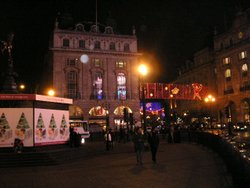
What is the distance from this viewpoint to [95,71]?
5966 cm

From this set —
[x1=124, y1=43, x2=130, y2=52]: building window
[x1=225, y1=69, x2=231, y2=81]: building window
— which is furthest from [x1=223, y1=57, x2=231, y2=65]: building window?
[x1=124, y1=43, x2=130, y2=52]: building window

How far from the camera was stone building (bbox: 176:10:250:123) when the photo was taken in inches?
2271

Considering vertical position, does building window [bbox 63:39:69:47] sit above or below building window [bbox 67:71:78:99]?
above

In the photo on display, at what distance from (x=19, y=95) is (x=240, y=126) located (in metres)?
35.1

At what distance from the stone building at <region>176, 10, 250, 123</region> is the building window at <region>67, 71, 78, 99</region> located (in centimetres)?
2754

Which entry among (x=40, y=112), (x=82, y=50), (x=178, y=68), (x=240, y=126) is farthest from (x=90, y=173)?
(x=178, y=68)

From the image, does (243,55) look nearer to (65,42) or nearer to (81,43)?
(81,43)

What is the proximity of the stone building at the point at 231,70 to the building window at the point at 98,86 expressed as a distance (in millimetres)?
23258

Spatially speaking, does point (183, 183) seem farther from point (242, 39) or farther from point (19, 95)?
point (242, 39)

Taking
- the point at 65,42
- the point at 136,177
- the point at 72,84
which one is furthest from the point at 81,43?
the point at 136,177

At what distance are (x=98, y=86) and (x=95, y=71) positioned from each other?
10.1 feet

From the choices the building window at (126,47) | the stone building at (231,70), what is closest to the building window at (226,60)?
the stone building at (231,70)

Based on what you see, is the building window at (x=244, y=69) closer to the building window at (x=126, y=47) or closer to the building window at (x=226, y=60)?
the building window at (x=226, y=60)

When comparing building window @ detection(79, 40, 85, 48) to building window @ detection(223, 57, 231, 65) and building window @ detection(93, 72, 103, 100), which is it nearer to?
building window @ detection(93, 72, 103, 100)
